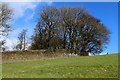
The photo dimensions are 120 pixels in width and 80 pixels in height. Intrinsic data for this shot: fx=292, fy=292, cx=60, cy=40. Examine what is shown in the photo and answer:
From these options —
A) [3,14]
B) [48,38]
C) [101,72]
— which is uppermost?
[3,14]

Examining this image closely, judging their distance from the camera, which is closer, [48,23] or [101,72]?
[101,72]

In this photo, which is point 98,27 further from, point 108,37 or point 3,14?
point 3,14

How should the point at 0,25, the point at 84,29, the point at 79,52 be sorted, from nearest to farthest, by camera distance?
the point at 0,25 < the point at 79,52 < the point at 84,29

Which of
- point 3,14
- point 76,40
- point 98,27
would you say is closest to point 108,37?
point 98,27

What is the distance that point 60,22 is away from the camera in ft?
226

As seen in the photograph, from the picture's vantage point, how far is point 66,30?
6962 centimetres

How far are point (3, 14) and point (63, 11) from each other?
16.6 meters

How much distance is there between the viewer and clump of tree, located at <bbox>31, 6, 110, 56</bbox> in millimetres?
68688

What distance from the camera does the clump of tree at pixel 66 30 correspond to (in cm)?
6869

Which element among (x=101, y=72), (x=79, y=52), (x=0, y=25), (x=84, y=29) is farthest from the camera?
(x=84, y=29)

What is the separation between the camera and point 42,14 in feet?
229

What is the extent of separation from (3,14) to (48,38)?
48.4ft

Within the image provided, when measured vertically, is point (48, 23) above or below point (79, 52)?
above

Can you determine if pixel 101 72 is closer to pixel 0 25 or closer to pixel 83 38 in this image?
pixel 0 25
